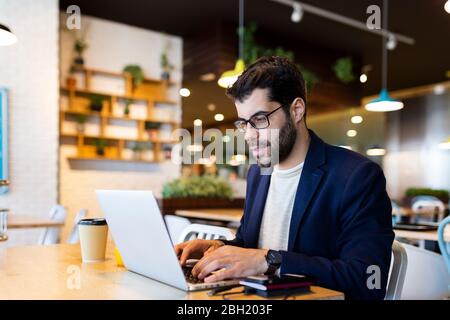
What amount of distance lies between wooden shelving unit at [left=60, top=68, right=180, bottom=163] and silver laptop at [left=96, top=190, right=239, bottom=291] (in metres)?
4.51

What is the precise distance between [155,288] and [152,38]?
5.64m

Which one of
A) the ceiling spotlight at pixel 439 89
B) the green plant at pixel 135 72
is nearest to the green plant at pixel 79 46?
the green plant at pixel 135 72

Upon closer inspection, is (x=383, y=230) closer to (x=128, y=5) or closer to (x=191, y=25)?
(x=128, y=5)

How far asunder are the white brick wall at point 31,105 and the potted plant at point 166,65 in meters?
1.62

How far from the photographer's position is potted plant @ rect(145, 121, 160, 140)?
19.9 ft

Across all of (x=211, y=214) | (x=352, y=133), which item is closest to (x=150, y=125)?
(x=211, y=214)

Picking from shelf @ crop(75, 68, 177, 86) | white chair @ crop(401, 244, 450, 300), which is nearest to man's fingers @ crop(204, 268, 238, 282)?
white chair @ crop(401, 244, 450, 300)

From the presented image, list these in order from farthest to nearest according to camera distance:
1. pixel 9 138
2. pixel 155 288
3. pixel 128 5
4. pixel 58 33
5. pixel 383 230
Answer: pixel 128 5
pixel 58 33
pixel 9 138
pixel 383 230
pixel 155 288

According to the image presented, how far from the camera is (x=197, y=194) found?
5.25m

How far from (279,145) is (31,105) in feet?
13.4

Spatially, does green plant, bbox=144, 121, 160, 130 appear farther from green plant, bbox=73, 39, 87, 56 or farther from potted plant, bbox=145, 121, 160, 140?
green plant, bbox=73, 39, 87, 56

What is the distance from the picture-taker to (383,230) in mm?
1203
